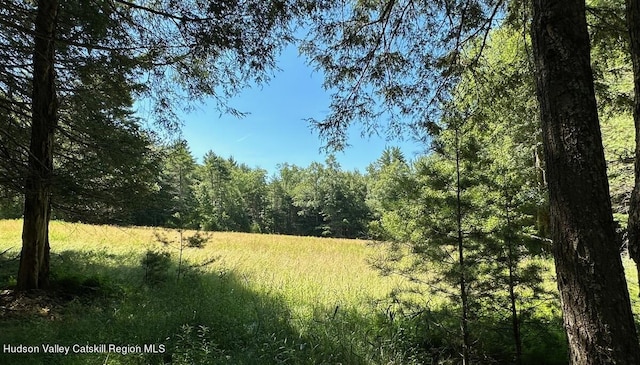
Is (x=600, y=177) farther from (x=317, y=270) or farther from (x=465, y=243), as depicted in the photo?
(x=317, y=270)

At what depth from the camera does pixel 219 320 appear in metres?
4.69

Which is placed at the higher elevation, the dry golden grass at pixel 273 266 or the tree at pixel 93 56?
the tree at pixel 93 56

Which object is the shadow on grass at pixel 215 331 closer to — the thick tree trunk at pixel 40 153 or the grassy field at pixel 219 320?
the grassy field at pixel 219 320

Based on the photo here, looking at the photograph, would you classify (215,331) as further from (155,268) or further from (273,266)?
(273,266)

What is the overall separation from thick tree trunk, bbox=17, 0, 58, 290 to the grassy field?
379mm

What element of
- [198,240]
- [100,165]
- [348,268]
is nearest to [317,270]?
[348,268]

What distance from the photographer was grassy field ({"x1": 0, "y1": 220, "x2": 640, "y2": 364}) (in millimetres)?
3633

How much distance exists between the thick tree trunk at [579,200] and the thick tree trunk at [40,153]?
19.1 feet

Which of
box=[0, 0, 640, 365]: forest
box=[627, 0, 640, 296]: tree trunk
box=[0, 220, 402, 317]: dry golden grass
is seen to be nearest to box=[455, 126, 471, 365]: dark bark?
box=[0, 0, 640, 365]: forest

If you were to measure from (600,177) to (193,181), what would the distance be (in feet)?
148

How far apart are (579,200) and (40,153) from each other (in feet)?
21.1

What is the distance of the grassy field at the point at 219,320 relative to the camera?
3633 mm

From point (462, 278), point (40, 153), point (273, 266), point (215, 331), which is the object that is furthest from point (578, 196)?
point (273, 266)

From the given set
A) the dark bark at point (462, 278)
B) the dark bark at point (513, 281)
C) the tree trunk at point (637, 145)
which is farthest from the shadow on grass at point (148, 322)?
the tree trunk at point (637, 145)
